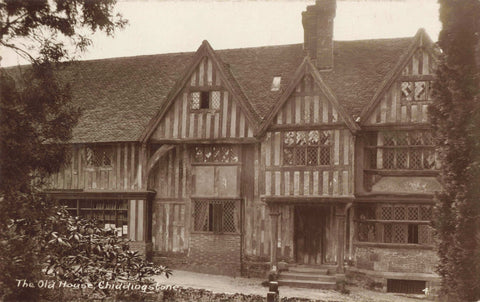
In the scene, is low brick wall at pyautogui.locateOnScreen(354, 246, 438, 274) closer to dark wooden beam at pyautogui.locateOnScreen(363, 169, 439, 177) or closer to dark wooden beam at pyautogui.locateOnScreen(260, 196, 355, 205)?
dark wooden beam at pyautogui.locateOnScreen(260, 196, 355, 205)

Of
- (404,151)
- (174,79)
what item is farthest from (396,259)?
(174,79)

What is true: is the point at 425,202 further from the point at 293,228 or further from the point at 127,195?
the point at 127,195

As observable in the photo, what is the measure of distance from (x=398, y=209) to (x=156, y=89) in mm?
10865

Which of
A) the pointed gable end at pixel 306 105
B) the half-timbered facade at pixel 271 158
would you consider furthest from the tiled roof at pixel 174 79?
the pointed gable end at pixel 306 105

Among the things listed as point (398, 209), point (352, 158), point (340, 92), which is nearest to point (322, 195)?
point (352, 158)

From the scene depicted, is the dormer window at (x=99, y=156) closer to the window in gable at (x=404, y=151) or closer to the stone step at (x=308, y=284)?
the stone step at (x=308, y=284)

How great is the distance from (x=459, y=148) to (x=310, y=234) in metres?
8.12

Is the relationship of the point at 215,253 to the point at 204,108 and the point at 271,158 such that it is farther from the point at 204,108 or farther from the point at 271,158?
the point at 204,108

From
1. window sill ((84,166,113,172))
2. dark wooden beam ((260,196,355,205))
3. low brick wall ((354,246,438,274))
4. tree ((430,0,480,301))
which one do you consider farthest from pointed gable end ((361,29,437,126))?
window sill ((84,166,113,172))

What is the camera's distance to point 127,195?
70.9ft

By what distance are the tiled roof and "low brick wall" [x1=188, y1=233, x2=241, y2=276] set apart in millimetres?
4495

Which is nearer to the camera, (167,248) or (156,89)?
(167,248)

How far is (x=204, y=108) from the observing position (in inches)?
815

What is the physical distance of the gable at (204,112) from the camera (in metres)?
20.3
